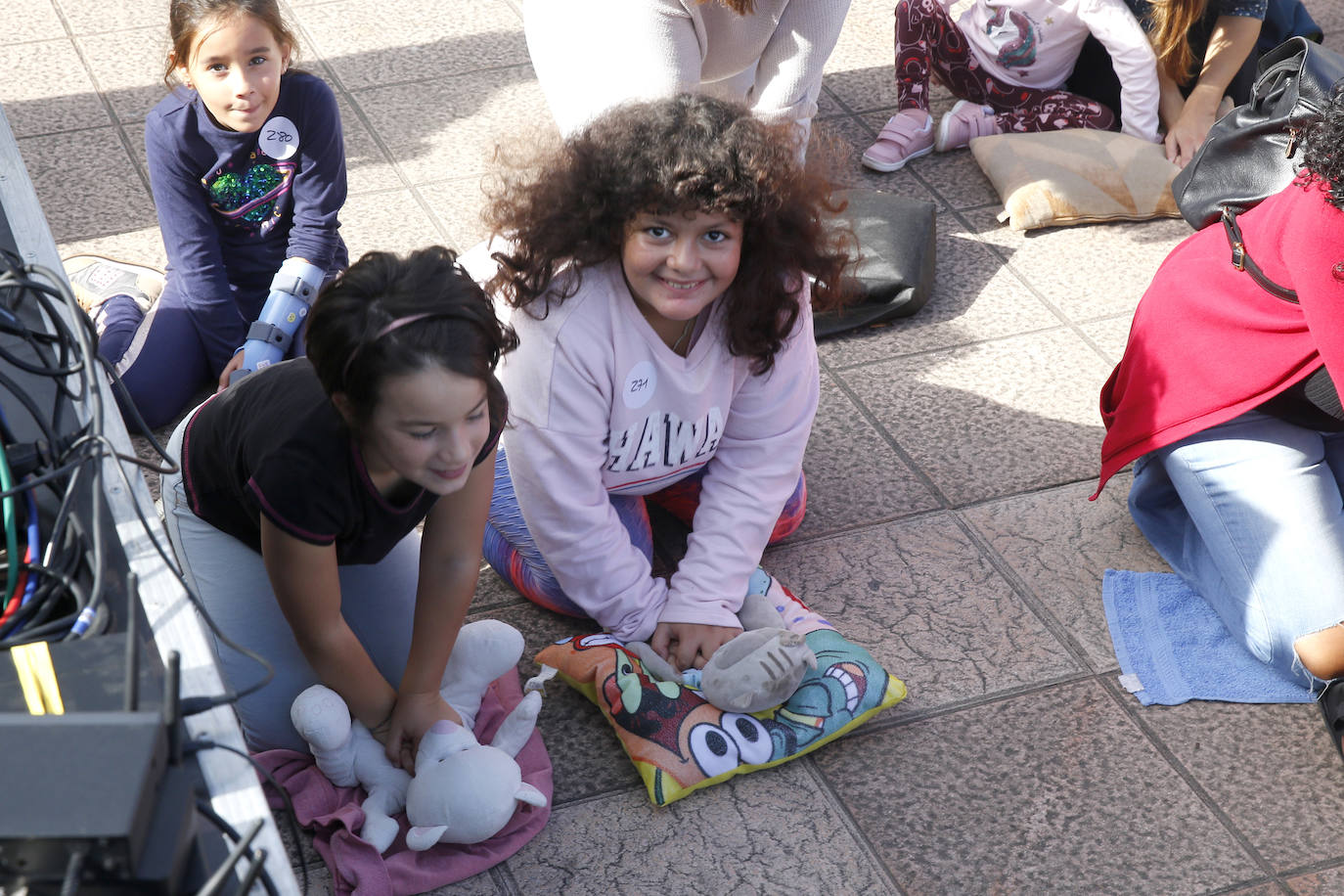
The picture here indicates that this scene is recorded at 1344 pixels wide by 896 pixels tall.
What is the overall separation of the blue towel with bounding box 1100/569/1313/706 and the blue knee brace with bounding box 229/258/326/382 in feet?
5.91

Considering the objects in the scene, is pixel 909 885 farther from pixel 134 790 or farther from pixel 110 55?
pixel 110 55

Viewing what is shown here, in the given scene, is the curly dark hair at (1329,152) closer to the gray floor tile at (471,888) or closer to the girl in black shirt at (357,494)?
the girl in black shirt at (357,494)

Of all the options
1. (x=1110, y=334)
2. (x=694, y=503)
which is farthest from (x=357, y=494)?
(x=1110, y=334)

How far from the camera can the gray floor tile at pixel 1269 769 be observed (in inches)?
81.3

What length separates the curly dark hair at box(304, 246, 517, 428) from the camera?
164cm

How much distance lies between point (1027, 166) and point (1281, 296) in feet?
4.94

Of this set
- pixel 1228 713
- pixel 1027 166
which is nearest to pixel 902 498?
pixel 1228 713

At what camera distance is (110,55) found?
4250 millimetres

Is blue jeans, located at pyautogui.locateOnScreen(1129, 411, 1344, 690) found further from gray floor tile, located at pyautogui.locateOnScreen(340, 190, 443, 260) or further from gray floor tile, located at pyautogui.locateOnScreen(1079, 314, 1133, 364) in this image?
gray floor tile, located at pyautogui.locateOnScreen(340, 190, 443, 260)

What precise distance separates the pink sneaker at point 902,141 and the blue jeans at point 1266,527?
168 centimetres

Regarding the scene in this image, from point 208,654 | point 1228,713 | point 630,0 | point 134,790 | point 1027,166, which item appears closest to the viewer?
point 134,790

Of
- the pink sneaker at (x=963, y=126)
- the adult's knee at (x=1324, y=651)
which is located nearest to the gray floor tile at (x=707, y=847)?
the adult's knee at (x=1324, y=651)

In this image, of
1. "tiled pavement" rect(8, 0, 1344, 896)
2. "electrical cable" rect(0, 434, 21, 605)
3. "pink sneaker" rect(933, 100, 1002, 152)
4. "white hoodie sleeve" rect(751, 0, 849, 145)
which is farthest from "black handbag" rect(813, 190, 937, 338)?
"electrical cable" rect(0, 434, 21, 605)

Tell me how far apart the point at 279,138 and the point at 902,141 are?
2016mm
